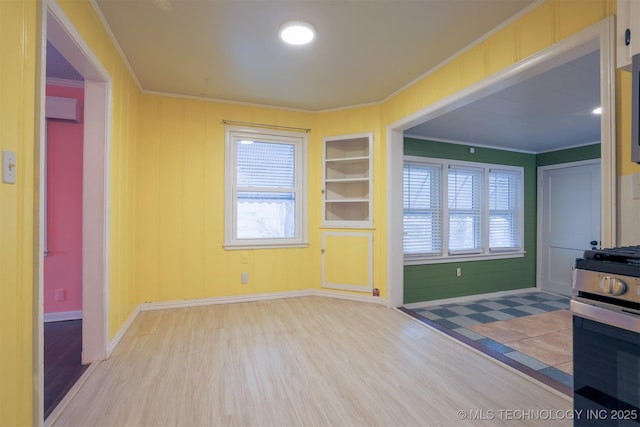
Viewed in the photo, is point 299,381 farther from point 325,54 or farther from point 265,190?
point 325,54

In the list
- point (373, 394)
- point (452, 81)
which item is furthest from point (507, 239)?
point (373, 394)

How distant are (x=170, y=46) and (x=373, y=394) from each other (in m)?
3.11

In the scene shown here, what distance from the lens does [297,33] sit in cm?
226

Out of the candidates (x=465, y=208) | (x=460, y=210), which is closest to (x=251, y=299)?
(x=460, y=210)

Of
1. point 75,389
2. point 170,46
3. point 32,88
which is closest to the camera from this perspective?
point 32,88

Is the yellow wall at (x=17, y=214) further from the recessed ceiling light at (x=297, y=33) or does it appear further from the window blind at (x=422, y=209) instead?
the window blind at (x=422, y=209)

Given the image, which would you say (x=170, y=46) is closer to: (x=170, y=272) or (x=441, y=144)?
(x=170, y=272)

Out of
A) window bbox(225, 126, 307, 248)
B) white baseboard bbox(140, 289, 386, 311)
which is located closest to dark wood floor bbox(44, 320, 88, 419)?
white baseboard bbox(140, 289, 386, 311)

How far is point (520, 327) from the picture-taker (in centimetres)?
344

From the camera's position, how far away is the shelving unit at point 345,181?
3.99m

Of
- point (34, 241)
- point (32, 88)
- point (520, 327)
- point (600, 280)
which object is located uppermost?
point (32, 88)

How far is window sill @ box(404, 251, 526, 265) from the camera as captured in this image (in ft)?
14.6

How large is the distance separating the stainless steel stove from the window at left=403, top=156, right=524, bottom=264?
10.7 ft

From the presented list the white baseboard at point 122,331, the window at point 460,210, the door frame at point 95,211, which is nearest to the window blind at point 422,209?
the window at point 460,210
